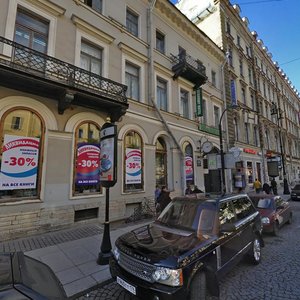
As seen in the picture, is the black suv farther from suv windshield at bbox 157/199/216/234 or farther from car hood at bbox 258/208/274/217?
Result: car hood at bbox 258/208/274/217

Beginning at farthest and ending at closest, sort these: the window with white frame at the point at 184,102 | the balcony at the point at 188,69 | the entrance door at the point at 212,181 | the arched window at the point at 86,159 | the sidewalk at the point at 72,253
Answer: the entrance door at the point at 212,181, the window with white frame at the point at 184,102, the balcony at the point at 188,69, the arched window at the point at 86,159, the sidewalk at the point at 72,253

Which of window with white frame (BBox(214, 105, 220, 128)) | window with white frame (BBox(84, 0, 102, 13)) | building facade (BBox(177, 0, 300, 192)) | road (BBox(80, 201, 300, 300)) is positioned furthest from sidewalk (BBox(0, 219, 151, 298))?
window with white frame (BBox(214, 105, 220, 128))

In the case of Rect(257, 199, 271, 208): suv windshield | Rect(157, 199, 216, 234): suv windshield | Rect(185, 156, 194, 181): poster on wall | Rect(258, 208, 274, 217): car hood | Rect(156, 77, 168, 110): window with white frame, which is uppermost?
Rect(156, 77, 168, 110): window with white frame

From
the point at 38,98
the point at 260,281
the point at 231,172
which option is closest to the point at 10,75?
the point at 38,98

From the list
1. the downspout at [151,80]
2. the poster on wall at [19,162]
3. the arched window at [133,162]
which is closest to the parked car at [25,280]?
the poster on wall at [19,162]

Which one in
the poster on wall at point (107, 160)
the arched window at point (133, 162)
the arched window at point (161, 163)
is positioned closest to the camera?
the poster on wall at point (107, 160)

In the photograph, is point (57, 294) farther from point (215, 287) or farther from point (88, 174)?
point (88, 174)

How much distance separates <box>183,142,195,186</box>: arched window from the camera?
14.1 metres

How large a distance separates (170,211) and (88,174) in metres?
5.24

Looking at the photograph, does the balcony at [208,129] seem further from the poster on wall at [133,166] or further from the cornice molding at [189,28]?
the cornice molding at [189,28]

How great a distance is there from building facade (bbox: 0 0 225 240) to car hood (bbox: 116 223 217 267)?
7.96ft

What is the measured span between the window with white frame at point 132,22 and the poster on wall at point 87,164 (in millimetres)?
7421

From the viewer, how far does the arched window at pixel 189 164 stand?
555 inches

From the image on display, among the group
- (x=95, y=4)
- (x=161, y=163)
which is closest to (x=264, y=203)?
(x=161, y=163)
